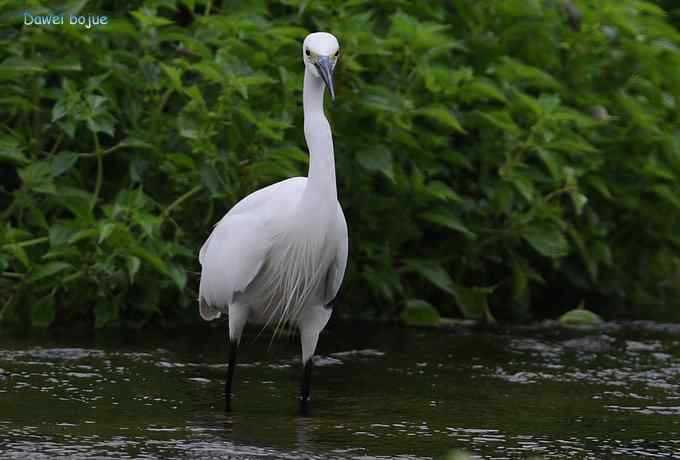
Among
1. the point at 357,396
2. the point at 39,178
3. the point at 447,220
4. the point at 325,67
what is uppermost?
the point at 325,67

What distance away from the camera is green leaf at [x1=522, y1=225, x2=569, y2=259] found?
7047 mm

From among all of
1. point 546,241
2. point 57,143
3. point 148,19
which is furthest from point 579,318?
point 57,143

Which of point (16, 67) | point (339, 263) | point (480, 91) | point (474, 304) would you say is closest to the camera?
point (339, 263)

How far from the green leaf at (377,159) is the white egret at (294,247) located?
4.84ft

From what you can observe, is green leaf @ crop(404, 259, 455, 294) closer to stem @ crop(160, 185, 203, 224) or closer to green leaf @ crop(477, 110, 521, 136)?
green leaf @ crop(477, 110, 521, 136)

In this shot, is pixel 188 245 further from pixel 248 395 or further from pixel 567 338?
pixel 567 338

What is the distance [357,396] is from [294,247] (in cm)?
92

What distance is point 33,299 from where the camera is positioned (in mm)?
6230

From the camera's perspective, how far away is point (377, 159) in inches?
256

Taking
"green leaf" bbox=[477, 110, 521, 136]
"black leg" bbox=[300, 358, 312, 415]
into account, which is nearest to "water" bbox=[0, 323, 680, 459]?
"black leg" bbox=[300, 358, 312, 415]

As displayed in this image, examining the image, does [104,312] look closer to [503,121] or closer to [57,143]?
[57,143]

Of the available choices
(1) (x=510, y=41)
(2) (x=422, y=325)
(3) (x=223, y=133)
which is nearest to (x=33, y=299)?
(3) (x=223, y=133)

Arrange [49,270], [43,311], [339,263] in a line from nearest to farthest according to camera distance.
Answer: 1. [339,263]
2. [49,270]
3. [43,311]

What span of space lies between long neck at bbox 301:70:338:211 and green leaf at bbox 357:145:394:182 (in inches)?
69.2
